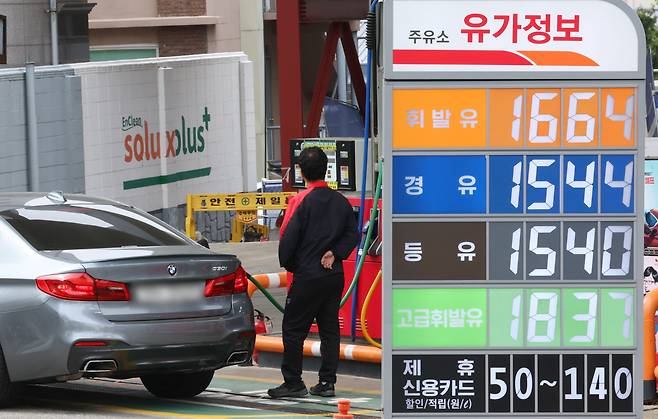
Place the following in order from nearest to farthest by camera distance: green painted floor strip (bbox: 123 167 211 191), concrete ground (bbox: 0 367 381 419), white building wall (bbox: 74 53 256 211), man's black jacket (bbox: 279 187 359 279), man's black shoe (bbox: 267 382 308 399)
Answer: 1. concrete ground (bbox: 0 367 381 419)
2. man's black jacket (bbox: 279 187 359 279)
3. man's black shoe (bbox: 267 382 308 399)
4. white building wall (bbox: 74 53 256 211)
5. green painted floor strip (bbox: 123 167 211 191)

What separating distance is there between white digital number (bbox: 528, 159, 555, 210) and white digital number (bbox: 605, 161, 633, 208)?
27 cm

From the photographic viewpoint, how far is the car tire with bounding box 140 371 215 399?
404 inches

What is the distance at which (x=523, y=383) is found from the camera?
23.3 feet

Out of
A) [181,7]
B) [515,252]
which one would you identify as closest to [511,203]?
[515,252]

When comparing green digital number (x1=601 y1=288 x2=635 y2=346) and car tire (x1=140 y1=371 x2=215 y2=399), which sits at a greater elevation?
green digital number (x1=601 y1=288 x2=635 y2=346)

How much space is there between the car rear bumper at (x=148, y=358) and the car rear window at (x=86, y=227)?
0.84 metres

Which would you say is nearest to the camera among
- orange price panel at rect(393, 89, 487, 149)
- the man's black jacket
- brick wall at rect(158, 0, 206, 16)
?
orange price panel at rect(393, 89, 487, 149)

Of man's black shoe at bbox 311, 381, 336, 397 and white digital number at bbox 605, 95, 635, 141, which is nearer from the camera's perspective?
white digital number at bbox 605, 95, 635, 141

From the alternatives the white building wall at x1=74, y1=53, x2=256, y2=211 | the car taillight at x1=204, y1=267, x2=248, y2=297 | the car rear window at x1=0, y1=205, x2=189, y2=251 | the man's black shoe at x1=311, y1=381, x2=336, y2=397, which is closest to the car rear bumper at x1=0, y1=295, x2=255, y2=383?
the car taillight at x1=204, y1=267, x2=248, y2=297

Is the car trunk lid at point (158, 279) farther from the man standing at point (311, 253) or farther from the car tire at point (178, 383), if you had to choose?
the car tire at point (178, 383)

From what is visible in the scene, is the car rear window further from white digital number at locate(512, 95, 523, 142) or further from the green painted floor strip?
the green painted floor strip

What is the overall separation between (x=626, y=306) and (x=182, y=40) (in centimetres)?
3337

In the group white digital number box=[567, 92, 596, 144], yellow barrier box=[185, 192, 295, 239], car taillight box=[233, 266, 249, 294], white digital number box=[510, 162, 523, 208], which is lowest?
yellow barrier box=[185, 192, 295, 239]

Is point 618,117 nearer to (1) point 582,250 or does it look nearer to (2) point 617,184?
(2) point 617,184
